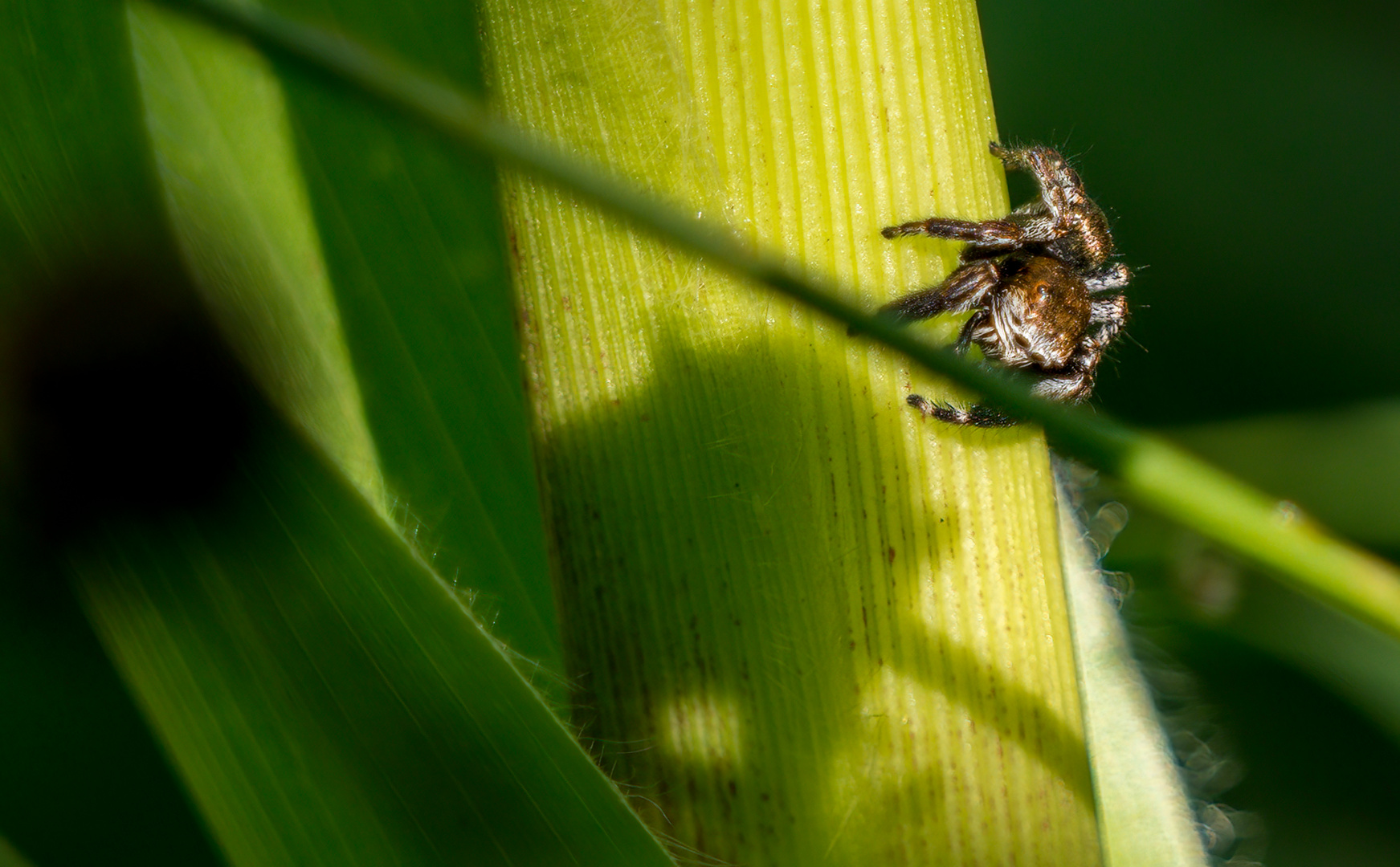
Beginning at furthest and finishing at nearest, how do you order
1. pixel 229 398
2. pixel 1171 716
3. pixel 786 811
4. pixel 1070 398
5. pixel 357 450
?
pixel 1070 398
pixel 1171 716
pixel 357 450
pixel 786 811
pixel 229 398

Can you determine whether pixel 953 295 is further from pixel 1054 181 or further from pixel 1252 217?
pixel 1252 217

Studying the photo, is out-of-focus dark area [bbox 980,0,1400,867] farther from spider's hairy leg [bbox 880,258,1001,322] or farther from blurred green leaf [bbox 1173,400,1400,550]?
spider's hairy leg [bbox 880,258,1001,322]

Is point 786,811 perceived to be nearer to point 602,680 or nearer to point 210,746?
point 602,680

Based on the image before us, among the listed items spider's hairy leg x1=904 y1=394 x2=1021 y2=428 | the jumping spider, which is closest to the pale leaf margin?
spider's hairy leg x1=904 y1=394 x2=1021 y2=428

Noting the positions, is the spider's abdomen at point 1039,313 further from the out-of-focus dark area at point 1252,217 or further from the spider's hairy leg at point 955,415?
the out-of-focus dark area at point 1252,217

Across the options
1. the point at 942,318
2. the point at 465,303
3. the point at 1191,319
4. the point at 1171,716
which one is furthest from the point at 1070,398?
the point at 465,303

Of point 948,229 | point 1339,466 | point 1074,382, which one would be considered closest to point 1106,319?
point 1074,382
